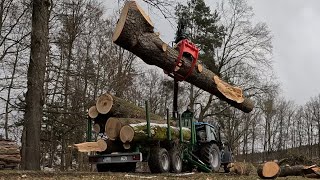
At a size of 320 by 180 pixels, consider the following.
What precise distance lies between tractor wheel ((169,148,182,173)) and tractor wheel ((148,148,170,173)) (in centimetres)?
30

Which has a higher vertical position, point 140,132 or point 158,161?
point 140,132

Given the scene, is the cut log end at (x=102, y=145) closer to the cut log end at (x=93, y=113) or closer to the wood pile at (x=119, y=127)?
the wood pile at (x=119, y=127)

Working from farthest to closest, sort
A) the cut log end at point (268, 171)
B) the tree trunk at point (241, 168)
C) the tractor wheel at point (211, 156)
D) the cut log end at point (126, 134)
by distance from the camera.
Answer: the tractor wheel at point (211, 156) → the tree trunk at point (241, 168) → the cut log end at point (126, 134) → the cut log end at point (268, 171)

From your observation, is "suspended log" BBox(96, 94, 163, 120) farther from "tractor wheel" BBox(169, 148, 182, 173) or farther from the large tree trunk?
the large tree trunk

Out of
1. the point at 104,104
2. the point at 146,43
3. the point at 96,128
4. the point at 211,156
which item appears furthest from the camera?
the point at 211,156

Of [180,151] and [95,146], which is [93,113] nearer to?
[95,146]

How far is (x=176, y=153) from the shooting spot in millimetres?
13008

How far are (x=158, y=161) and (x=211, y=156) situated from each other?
3.37 m

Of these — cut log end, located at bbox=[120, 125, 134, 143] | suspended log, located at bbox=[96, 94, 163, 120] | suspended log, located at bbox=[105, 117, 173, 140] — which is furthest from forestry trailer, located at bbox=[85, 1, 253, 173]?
suspended log, located at bbox=[96, 94, 163, 120]

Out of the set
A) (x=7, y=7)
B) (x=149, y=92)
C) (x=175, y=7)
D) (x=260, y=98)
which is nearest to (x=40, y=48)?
(x=175, y=7)

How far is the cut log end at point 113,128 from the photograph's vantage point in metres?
12.0

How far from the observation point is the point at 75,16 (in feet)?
83.8

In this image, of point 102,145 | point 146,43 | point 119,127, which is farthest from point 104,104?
point 146,43

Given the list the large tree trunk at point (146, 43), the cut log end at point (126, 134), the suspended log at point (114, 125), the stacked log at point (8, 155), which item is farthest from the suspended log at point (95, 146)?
the stacked log at point (8, 155)
